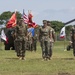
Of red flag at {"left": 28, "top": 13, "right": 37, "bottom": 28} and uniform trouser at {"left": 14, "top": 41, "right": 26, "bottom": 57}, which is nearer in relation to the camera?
uniform trouser at {"left": 14, "top": 41, "right": 26, "bottom": 57}

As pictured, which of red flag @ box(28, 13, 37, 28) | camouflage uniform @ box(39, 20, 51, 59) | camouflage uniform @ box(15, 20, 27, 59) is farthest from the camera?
red flag @ box(28, 13, 37, 28)

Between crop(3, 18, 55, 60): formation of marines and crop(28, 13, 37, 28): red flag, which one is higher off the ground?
crop(28, 13, 37, 28): red flag

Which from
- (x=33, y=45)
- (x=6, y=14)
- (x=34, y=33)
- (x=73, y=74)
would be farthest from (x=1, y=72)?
(x=6, y=14)

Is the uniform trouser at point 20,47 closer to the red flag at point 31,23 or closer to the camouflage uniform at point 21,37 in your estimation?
the camouflage uniform at point 21,37

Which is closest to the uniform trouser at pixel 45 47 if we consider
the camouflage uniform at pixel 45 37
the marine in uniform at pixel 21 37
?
the camouflage uniform at pixel 45 37

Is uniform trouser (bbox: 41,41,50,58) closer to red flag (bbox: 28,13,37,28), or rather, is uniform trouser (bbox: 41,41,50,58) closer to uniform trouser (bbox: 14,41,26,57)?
uniform trouser (bbox: 14,41,26,57)

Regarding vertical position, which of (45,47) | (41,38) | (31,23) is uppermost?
(31,23)

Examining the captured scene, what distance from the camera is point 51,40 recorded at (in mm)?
19016

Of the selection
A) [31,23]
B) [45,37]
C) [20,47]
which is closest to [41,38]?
[45,37]

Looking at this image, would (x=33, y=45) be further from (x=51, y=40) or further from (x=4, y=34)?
(x=51, y=40)

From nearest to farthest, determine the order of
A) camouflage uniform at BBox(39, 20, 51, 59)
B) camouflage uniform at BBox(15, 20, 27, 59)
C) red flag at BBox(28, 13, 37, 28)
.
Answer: camouflage uniform at BBox(39, 20, 51, 59), camouflage uniform at BBox(15, 20, 27, 59), red flag at BBox(28, 13, 37, 28)

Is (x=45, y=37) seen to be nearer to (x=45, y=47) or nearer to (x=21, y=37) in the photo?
(x=45, y=47)

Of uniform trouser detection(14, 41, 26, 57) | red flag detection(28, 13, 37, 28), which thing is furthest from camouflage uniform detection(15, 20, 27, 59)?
red flag detection(28, 13, 37, 28)

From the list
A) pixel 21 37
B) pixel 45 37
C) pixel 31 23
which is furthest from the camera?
pixel 31 23
